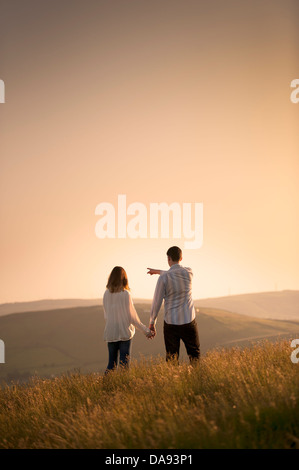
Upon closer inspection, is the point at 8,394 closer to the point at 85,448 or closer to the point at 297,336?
the point at 85,448

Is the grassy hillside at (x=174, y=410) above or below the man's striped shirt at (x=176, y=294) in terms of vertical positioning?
below

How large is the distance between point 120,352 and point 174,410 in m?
4.17

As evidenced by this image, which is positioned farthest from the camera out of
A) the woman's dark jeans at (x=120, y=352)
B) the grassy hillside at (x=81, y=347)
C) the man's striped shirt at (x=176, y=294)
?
the grassy hillside at (x=81, y=347)

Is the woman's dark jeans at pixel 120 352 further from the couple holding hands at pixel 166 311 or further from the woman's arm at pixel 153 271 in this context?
the woman's arm at pixel 153 271

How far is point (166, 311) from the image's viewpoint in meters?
9.43

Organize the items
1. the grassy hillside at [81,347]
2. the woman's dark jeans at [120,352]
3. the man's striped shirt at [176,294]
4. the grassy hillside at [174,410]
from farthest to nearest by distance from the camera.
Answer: the grassy hillside at [81,347] < the woman's dark jeans at [120,352] < the man's striped shirt at [176,294] < the grassy hillside at [174,410]

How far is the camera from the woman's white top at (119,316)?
9461 millimetres

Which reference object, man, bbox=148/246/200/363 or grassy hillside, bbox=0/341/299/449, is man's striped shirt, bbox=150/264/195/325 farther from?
grassy hillside, bbox=0/341/299/449

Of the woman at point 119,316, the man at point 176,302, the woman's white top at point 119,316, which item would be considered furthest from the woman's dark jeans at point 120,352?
the man at point 176,302

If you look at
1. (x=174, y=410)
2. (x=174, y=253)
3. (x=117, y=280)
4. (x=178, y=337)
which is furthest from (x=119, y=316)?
(x=174, y=410)

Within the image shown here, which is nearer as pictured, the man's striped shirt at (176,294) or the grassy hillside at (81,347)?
the man's striped shirt at (176,294)

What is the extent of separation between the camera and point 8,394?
1082 cm
